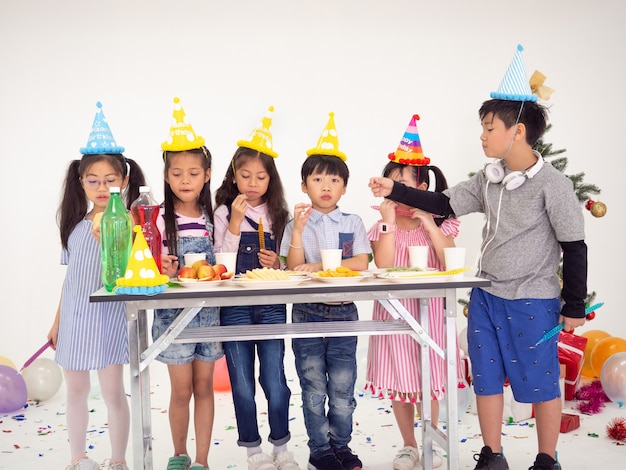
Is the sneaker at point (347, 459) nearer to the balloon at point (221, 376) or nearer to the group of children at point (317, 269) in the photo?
the group of children at point (317, 269)

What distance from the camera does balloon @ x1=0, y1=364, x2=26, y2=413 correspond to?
396cm

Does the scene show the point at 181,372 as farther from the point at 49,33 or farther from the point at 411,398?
the point at 49,33

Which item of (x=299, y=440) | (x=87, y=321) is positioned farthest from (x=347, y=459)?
(x=87, y=321)

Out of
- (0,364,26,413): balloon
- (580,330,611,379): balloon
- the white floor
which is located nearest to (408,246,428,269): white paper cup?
the white floor

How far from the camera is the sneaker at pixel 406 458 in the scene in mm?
3066

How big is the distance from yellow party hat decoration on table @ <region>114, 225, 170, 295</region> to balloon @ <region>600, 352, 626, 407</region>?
274 cm

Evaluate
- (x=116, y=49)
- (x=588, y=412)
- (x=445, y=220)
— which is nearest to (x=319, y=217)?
(x=445, y=220)

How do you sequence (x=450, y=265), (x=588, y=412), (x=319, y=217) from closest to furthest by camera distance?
1. (x=450, y=265)
2. (x=319, y=217)
3. (x=588, y=412)

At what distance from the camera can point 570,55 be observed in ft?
17.3

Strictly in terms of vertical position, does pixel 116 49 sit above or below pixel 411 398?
above

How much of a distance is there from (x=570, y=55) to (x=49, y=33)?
388 centimetres

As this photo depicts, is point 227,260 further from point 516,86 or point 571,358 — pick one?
point 571,358

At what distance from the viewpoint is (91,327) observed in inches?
110

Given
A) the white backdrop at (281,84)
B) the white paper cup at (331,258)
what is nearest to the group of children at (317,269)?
the white paper cup at (331,258)
